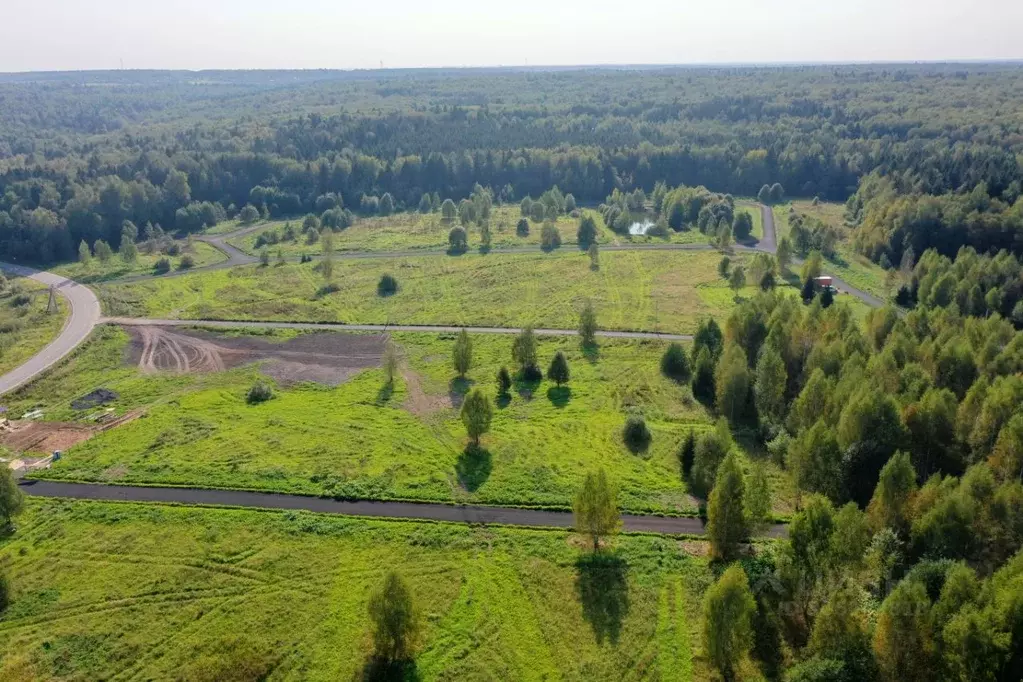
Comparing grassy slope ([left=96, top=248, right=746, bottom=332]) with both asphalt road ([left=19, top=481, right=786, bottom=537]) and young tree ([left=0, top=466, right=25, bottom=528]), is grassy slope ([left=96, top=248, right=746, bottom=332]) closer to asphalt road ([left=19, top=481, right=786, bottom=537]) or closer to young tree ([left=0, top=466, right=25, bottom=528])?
asphalt road ([left=19, top=481, right=786, bottom=537])

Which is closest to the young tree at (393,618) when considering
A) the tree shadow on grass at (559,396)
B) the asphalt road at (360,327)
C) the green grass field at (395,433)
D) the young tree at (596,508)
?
the young tree at (596,508)

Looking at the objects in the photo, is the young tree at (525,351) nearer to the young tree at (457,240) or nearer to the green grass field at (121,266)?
the young tree at (457,240)

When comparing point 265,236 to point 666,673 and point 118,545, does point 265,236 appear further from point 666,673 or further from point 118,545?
point 666,673

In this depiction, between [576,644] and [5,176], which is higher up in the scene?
[5,176]

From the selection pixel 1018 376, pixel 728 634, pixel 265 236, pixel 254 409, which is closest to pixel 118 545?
pixel 254 409

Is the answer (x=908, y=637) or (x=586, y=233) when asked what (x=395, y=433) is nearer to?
(x=908, y=637)

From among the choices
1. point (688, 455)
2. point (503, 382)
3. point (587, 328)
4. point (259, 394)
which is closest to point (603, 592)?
point (688, 455)
